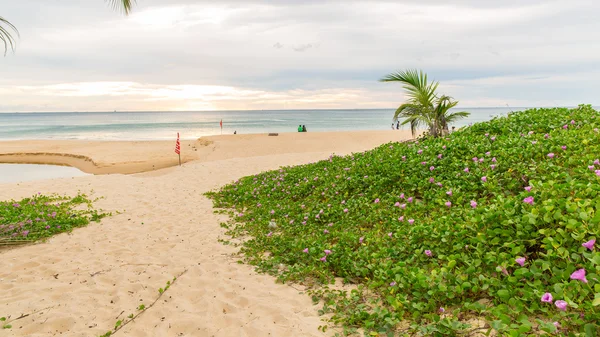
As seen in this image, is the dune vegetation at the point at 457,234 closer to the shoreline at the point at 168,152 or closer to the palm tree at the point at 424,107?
the palm tree at the point at 424,107

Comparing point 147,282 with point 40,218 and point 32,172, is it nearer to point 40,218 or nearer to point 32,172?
point 40,218

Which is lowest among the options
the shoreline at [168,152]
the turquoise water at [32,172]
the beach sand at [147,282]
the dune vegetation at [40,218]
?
the turquoise water at [32,172]

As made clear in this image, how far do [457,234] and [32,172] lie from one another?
84.7ft

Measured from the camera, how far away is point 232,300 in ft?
15.8

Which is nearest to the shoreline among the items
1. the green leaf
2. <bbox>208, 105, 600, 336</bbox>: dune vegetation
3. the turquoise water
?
the turquoise water

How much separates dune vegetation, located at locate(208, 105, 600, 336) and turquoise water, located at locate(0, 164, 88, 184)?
16777 millimetres

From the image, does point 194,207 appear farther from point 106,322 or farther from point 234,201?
point 106,322

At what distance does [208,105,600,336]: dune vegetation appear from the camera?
3453mm

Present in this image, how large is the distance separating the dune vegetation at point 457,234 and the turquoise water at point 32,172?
1678 centimetres

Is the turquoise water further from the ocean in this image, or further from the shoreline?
the ocean

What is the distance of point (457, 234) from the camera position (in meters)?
4.80

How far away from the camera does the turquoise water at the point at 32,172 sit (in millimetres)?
20031

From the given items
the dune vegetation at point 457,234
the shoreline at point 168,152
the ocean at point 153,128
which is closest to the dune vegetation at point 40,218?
the dune vegetation at point 457,234

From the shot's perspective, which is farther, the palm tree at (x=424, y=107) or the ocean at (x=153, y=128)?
the ocean at (x=153, y=128)
